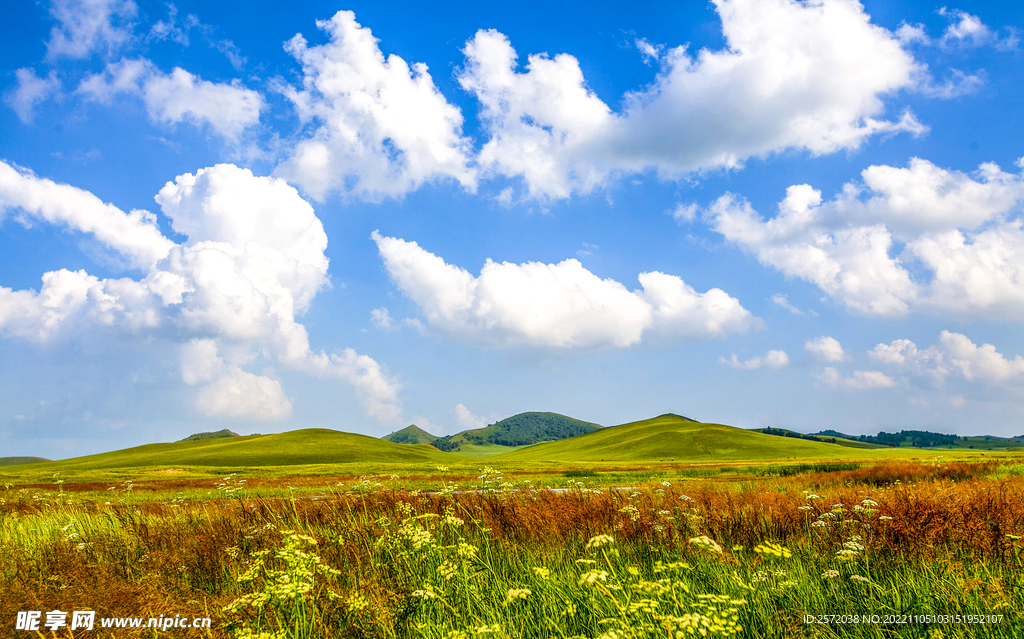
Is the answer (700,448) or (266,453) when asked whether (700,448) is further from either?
(266,453)

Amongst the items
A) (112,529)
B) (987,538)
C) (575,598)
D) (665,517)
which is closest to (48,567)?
(112,529)

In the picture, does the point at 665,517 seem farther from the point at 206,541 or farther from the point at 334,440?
the point at 334,440

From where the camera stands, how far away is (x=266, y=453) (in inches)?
5369

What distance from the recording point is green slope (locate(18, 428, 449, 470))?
124125 mm

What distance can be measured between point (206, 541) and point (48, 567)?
1.99 meters

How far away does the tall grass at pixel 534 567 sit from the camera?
181 inches

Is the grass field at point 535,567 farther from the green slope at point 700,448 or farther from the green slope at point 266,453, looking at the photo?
the green slope at point 266,453

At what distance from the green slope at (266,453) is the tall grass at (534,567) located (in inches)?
5057

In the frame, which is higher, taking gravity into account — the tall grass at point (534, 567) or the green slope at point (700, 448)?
the tall grass at point (534, 567)

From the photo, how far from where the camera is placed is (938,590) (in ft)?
17.2

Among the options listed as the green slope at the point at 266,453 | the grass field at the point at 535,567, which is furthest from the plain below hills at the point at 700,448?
the grass field at the point at 535,567

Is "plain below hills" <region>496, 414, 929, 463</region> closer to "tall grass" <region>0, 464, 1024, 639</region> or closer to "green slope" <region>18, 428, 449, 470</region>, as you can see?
"green slope" <region>18, 428, 449, 470</region>

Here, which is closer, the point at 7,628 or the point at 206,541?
the point at 7,628

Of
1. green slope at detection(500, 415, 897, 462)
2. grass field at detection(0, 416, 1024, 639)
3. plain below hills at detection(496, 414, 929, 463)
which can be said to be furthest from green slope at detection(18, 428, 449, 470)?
grass field at detection(0, 416, 1024, 639)
